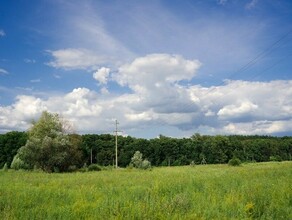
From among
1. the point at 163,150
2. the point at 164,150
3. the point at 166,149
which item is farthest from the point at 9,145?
the point at 166,149

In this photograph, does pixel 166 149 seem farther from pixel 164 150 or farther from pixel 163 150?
pixel 163 150

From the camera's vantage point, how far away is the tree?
49219mm

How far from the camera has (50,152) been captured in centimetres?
5059

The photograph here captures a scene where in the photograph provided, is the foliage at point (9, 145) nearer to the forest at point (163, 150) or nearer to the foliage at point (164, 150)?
the foliage at point (164, 150)

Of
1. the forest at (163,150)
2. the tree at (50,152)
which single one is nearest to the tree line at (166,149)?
the forest at (163,150)

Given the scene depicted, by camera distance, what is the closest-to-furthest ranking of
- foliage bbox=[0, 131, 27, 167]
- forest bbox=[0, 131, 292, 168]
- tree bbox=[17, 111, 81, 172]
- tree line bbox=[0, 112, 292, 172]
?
tree bbox=[17, 111, 81, 172] → foliage bbox=[0, 131, 27, 167] → tree line bbox=[0, 112, 292, 172] → forest bbox=[0, 131, 292, 168]

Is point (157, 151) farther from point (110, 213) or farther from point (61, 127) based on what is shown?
point (110, 213)

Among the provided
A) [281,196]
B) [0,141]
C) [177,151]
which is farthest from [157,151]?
[281,196]

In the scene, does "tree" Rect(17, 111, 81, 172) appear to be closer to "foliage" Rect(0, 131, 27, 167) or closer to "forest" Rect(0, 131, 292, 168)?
"foliage" Rect(0, 131, 27, 167)

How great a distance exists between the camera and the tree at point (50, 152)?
161 feet

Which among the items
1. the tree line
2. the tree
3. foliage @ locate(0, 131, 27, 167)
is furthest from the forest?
the tree

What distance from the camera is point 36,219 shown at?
8656 mm

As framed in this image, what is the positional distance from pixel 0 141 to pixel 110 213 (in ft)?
307

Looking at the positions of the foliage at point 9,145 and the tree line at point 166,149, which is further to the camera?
the tree line at point 166,149
